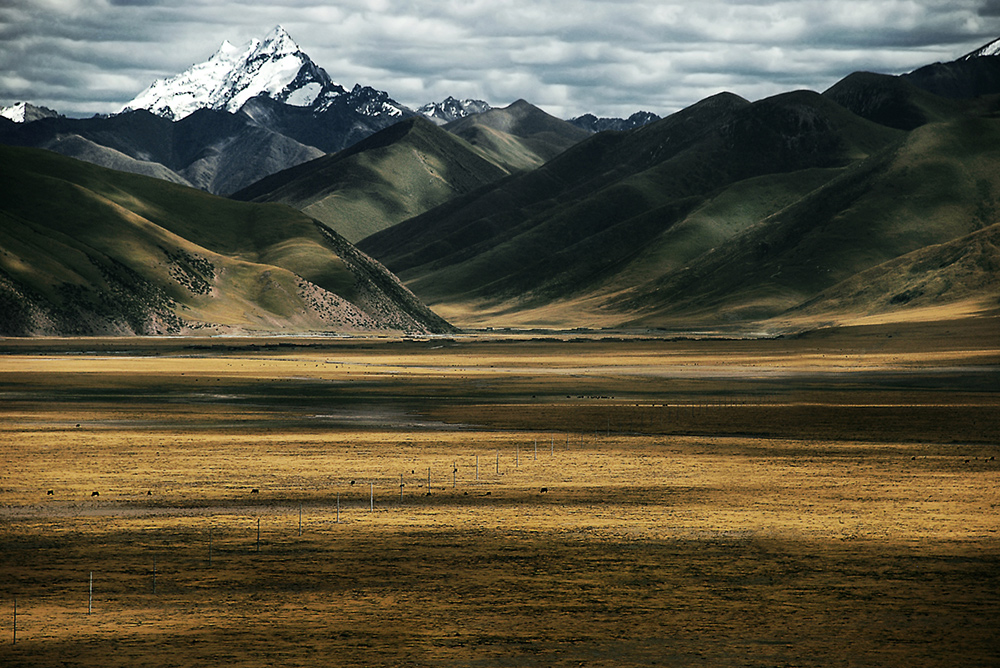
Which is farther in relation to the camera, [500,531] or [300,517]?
[300,517]

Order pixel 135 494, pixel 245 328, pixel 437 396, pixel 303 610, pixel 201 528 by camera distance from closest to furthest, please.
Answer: pixel 303 610 < pixel 201 528 < pixel 135 494 < pixel 437 396 < pixel 245 328

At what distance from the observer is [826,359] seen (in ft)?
371

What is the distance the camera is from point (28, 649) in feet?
65.5

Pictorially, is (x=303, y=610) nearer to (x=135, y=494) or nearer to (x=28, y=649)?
(x=28, y=649)

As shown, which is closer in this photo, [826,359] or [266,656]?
[266,656]

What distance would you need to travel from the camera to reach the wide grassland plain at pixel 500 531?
822 inches

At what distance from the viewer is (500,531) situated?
99.6 ft

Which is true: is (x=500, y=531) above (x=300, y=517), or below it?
below

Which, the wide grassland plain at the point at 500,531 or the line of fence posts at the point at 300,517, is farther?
the line of fence posts at the point at 300,517

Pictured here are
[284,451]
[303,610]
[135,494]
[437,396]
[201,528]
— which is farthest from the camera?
[437,396]

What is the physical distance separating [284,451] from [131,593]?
22935mm

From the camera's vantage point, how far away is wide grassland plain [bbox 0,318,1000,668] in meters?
20.9

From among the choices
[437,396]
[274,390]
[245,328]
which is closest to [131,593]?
[437,396]

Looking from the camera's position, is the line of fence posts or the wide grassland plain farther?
the line of fence posts
